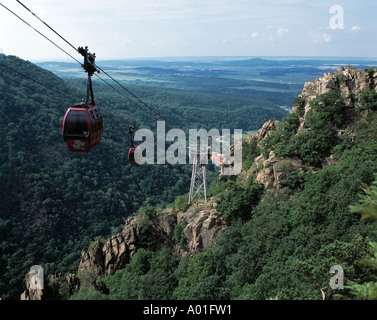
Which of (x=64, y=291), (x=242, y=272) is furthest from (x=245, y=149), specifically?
(x=64, y=291)

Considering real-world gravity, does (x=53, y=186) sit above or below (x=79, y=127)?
below

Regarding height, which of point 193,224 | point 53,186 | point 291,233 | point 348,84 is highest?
point 348,84

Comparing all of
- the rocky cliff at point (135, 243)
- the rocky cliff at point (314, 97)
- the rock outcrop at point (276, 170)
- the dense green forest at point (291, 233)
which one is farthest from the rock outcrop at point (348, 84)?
the rocky cliff at point (135, 243)

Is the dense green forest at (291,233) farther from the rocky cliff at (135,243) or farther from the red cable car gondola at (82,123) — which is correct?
the red cable car gondola at (82,123)

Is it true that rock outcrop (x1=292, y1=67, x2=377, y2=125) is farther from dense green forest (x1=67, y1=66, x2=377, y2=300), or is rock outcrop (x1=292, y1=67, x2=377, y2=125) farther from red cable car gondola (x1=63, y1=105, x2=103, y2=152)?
red cable car gondola (x1=63, y1=105, x2=103, y2=152)

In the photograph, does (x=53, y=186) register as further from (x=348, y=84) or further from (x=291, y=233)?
(x=348, y=84)

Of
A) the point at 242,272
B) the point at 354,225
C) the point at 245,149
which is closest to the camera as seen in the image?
the point at 354,225

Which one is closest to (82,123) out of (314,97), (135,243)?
(135,243)
